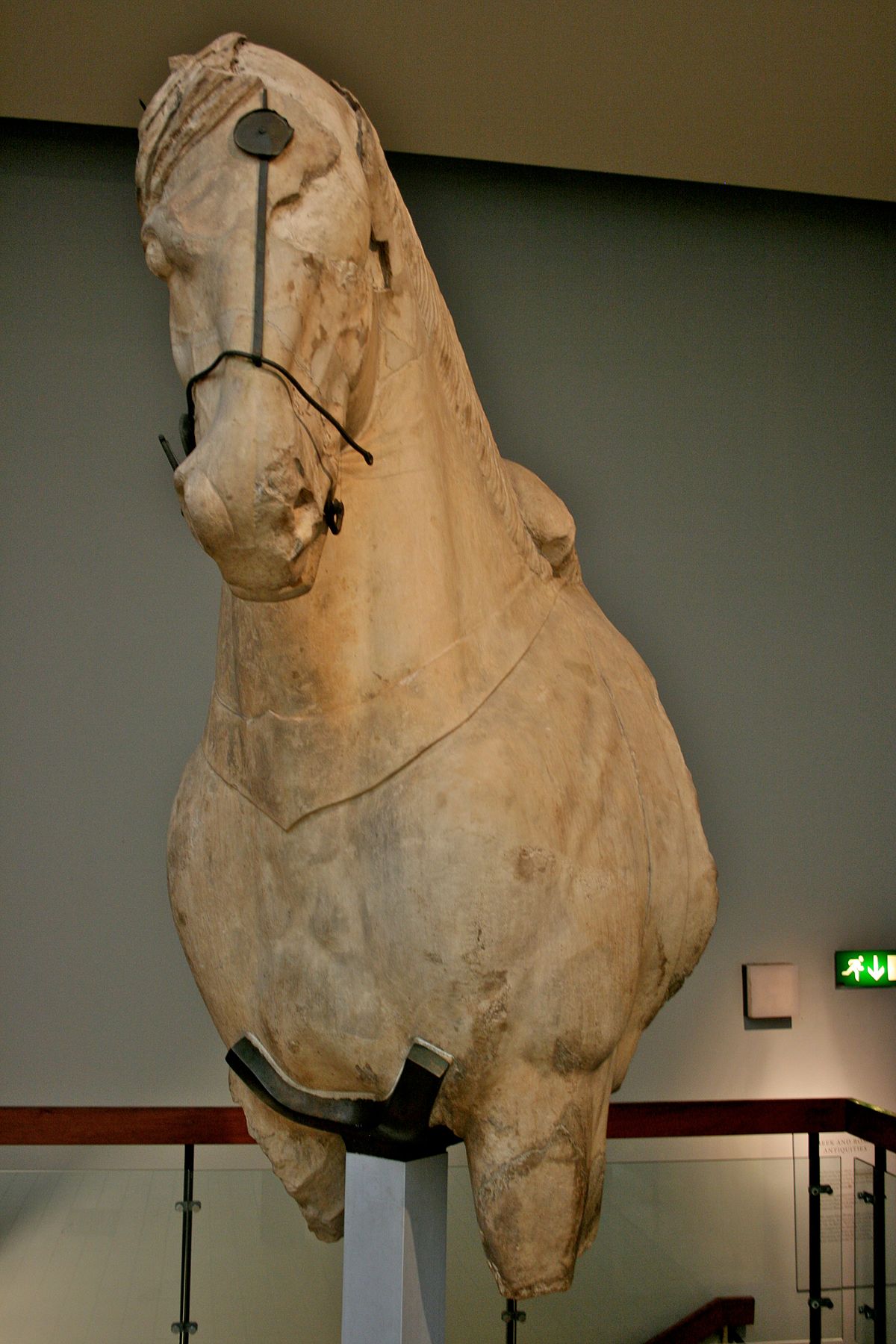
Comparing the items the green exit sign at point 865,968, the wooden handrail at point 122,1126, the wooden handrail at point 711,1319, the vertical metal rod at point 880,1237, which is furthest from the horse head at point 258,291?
the green exit sign at point 865,968

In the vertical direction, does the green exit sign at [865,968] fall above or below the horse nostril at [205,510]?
below

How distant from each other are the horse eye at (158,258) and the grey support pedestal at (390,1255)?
2.99 ft

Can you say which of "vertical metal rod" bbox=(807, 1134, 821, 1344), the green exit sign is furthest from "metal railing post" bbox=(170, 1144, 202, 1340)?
the green exit sign

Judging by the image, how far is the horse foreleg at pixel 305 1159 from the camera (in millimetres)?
1300

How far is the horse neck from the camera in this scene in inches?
40.4

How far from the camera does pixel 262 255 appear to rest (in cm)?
85

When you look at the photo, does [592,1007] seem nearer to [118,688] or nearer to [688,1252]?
[688,1252]

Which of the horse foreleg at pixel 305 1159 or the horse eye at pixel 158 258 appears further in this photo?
the horse foreleg at pixel 305 1159

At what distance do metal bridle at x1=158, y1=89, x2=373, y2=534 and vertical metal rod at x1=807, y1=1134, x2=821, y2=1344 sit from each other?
184 centimetres

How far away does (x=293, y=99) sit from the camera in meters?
0.91

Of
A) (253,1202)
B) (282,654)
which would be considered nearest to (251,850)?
(282,654)

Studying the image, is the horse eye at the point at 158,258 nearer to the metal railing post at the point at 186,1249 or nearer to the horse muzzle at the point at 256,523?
the horse muzzle at the point at 256,523

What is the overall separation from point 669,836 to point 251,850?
504mm

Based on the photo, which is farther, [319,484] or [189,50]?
[189,50]
